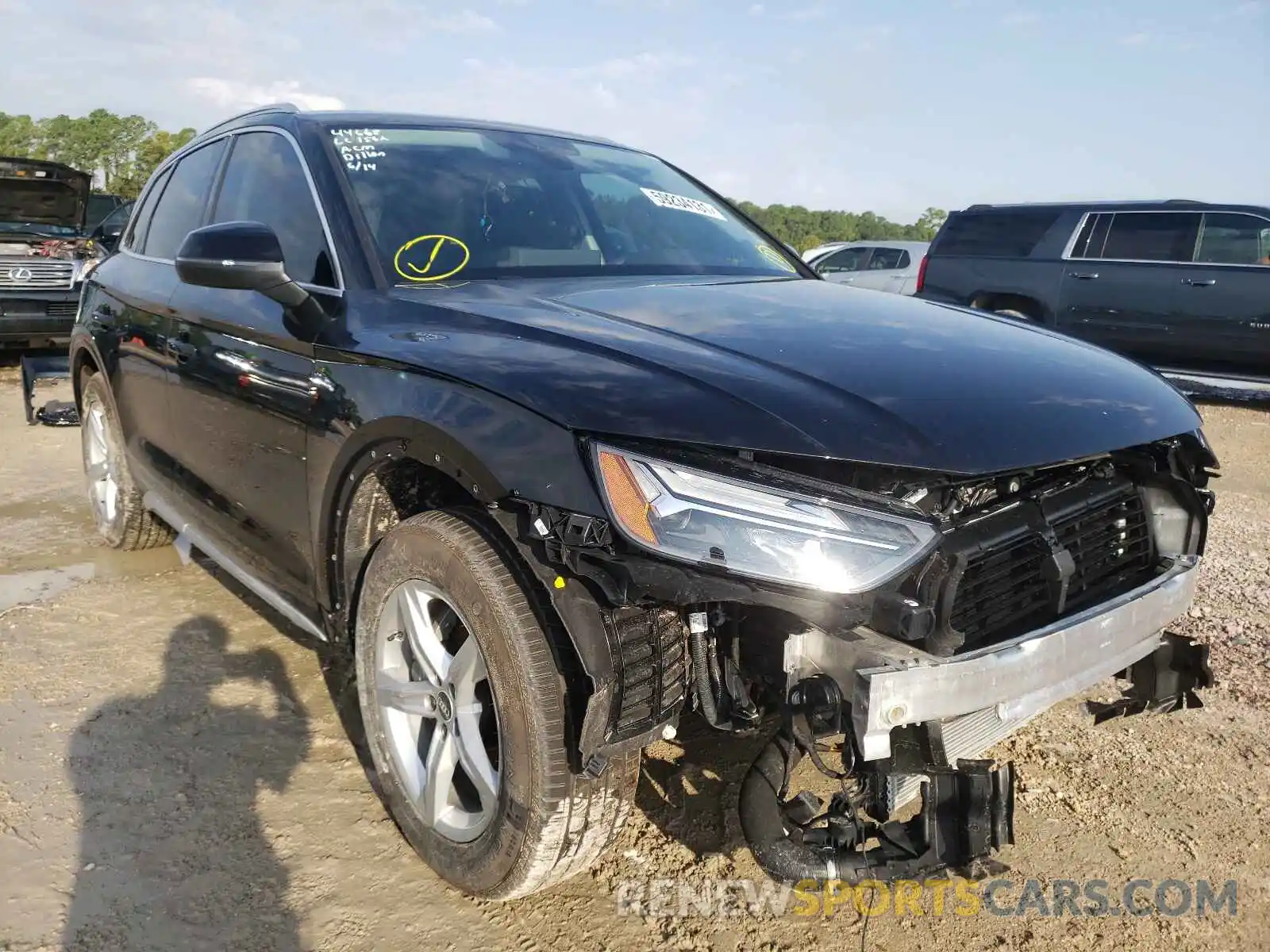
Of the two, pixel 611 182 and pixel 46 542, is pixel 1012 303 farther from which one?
pixel 46 542

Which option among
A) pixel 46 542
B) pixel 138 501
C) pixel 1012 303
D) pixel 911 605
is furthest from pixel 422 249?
pixel 1012 303

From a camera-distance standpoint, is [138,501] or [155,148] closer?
[138,501]

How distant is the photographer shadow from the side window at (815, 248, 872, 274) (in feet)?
41.1

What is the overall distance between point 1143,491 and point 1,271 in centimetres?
1075

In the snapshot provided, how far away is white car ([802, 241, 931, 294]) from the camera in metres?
13.7

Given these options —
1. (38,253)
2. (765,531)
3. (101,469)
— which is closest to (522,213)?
(765,531)

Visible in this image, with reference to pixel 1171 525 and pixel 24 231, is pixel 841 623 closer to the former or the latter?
pixel 1171 525

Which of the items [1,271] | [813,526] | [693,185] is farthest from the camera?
[1,271]

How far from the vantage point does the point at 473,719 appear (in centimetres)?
215

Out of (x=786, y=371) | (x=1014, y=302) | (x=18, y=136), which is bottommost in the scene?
(x=786, y=371)

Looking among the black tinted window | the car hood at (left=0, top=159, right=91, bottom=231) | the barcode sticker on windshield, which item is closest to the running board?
the barcode sticker on windshield

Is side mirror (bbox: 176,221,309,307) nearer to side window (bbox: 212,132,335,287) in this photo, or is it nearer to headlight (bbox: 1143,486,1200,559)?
side window (bbox: 212,132,335,287)

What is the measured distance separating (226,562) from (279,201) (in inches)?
48.5

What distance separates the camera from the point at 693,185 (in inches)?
148
